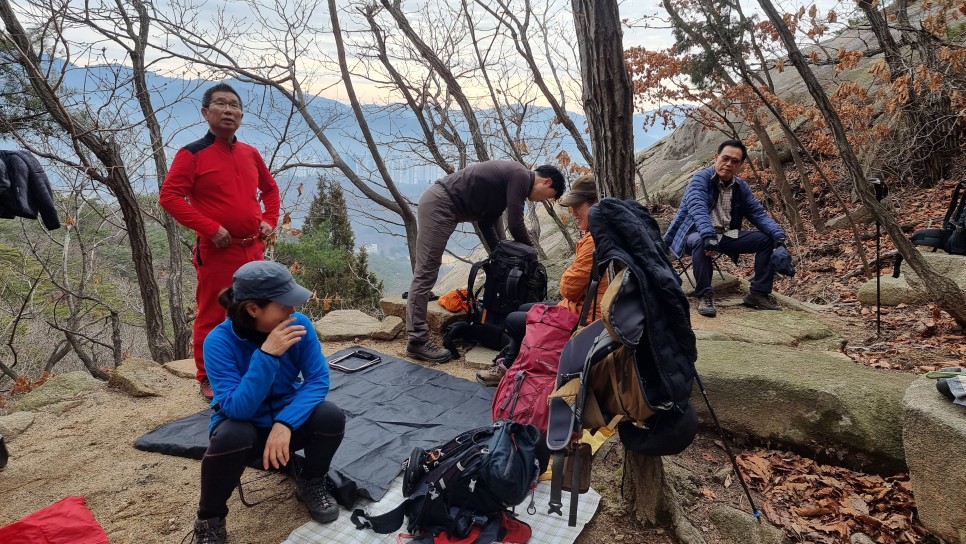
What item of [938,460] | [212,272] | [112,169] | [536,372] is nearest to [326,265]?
[112,169]

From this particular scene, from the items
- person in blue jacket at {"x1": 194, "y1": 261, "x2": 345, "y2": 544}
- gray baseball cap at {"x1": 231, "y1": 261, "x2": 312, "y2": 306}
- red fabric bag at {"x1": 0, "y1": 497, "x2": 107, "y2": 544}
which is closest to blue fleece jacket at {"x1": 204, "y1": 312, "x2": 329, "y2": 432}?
person in blue jacket at {"x1": 194, "y1": 261, "x2": 345, "y2": 544}

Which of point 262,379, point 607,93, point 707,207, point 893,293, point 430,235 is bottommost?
point 893,293

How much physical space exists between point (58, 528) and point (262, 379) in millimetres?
997

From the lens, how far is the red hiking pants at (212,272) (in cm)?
321

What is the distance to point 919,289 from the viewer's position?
4352mm

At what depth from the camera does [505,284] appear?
400cm

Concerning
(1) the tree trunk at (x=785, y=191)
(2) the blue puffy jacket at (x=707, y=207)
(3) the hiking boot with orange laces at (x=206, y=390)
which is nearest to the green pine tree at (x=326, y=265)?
(1) the tree trunk at (x=785, y=191)

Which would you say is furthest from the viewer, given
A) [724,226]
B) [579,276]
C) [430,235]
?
[724,226]

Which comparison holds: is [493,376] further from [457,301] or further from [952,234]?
[952,234]

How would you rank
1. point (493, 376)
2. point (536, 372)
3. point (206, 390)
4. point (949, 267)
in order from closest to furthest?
point (536, 372) → point (206, 390) → point (493, 376) → point (949, 267)

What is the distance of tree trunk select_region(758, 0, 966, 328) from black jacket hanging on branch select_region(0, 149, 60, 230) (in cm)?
443

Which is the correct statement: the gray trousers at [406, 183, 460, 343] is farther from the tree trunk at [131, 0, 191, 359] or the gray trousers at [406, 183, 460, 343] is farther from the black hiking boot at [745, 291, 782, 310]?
the tree trunk at [131, 0, 191, 359]

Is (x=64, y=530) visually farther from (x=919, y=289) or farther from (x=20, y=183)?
(x=919, y=289)

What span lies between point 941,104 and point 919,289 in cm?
463
